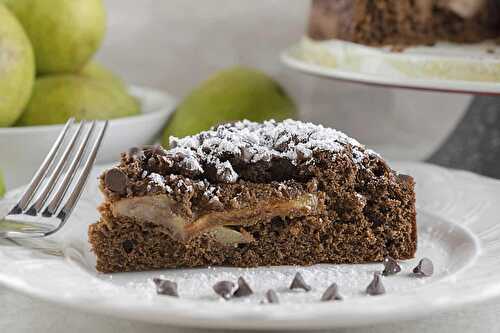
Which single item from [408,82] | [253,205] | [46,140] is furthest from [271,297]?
[46,140]

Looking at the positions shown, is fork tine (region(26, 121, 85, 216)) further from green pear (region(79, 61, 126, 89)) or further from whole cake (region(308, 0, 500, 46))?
whole cake (region(308, 0, 500, 46))

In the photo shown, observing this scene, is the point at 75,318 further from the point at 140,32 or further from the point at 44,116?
the point at 140,32

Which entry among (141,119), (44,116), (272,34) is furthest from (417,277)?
(272,34)

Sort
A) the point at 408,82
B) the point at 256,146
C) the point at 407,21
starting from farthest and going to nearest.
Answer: the point at 407,21 → the point at 408,82 → the point at 256,146

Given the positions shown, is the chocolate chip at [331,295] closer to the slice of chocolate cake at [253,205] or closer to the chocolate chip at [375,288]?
the chocolate chip at [375,288]

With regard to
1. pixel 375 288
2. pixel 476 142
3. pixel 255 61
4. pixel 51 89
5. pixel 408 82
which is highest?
pixel 408 82

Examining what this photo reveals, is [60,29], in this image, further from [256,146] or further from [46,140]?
[256,146]
